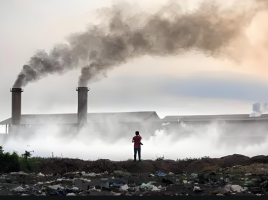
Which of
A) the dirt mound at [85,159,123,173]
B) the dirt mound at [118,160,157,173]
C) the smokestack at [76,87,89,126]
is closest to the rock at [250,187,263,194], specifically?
the dirt mound at [118,160,157,173]

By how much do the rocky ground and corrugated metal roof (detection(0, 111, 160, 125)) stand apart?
22.5 metres

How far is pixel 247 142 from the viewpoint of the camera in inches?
1433

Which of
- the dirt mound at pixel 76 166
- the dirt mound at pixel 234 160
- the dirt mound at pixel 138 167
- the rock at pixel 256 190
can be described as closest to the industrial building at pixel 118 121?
the dirt mound at pixel 234 160

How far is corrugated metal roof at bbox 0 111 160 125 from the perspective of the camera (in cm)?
4494

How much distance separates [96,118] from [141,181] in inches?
1201

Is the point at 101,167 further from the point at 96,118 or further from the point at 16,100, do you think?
the point at 96,118

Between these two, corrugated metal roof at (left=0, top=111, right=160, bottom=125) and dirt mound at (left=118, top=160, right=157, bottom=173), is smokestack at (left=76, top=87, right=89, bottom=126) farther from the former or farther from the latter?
dirt mound at (left=118, top=160, right=157, bottom=173)

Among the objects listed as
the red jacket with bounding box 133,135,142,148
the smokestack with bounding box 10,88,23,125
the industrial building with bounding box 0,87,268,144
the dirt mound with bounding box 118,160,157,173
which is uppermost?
the smokestack with bounding box 10,88,23,125

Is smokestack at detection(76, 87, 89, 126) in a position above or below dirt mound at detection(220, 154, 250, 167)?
above

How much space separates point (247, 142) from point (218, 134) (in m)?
2.92

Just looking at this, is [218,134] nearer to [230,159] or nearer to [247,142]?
[247,142]

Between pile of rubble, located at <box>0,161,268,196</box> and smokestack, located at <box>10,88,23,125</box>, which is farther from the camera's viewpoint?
smokestack, located at <box>10,88,23,125</box>

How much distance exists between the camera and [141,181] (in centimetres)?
1518

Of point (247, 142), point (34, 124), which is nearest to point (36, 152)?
point (34, 124)
